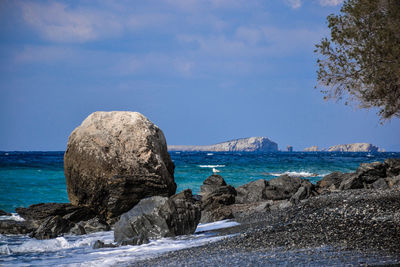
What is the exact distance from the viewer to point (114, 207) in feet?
44.2

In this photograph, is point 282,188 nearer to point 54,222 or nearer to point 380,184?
point 380,184

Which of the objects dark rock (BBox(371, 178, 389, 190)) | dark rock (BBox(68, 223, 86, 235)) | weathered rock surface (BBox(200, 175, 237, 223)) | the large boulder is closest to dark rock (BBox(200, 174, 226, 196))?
weathered rock surface (BBox(200, 175, 237, 223))

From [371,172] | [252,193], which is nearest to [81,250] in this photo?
[252,193]

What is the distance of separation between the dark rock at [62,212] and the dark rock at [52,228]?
1.15 metres

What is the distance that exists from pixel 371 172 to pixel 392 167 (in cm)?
187

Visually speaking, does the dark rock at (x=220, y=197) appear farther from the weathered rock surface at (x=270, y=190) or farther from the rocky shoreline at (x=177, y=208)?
the weathered rock surface at (x=270, y=190)

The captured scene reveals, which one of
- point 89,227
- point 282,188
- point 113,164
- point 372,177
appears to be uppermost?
point 113,164

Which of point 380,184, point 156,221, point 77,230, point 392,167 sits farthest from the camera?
point 392,167

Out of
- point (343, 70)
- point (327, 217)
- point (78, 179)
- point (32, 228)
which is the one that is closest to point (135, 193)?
point (78, 179)

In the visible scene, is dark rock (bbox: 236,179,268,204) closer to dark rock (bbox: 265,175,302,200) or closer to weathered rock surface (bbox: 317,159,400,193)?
dark rock (bbox: 265,175,302,200)

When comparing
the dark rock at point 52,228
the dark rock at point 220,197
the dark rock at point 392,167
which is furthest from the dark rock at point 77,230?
the dark rock at point 392,167

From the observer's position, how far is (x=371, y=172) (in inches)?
679

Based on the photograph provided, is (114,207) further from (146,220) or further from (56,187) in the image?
(56,187)

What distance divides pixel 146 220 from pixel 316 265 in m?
5.28
